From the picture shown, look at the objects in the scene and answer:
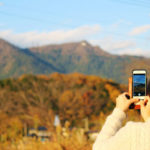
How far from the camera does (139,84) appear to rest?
260cm

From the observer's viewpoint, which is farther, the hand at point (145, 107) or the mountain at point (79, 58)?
the mountain at point (79, 58)

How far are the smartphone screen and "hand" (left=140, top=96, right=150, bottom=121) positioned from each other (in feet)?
0.56

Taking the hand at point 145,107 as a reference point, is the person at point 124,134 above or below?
below

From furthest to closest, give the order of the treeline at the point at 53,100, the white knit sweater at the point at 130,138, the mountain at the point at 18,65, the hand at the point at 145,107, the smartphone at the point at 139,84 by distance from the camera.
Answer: the mountain at the point at 18,65 → the treeline at the point at 53,100 → the smartphone at the point at 139,84 → the hand at the point at 145,107 → the white knit sweater at the point at 130,138

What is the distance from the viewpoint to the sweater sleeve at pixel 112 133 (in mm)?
2094

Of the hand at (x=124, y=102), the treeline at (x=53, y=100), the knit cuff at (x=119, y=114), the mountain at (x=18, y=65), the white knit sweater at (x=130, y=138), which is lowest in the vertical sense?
the treeline at (x=53, y=100)

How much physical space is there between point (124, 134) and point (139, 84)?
598 millimetres

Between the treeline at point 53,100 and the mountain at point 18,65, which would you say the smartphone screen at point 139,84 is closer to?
the treeline at point 53,100

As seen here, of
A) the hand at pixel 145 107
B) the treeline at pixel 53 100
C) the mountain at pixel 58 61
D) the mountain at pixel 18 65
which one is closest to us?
the hand at pixel 145 107

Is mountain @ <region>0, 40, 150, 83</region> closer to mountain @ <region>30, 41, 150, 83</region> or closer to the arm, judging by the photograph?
mountain @ <region>30, 41, 150, 83</region>

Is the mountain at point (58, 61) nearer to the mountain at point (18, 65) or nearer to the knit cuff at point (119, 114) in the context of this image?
the mountain at point (18, 65)

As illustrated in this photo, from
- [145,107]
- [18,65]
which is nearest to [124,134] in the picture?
[145,107]

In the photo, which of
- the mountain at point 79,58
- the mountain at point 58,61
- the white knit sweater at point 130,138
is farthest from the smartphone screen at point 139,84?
the mountain at point 79,58

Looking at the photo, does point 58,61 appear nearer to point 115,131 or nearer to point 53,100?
point 53,100
